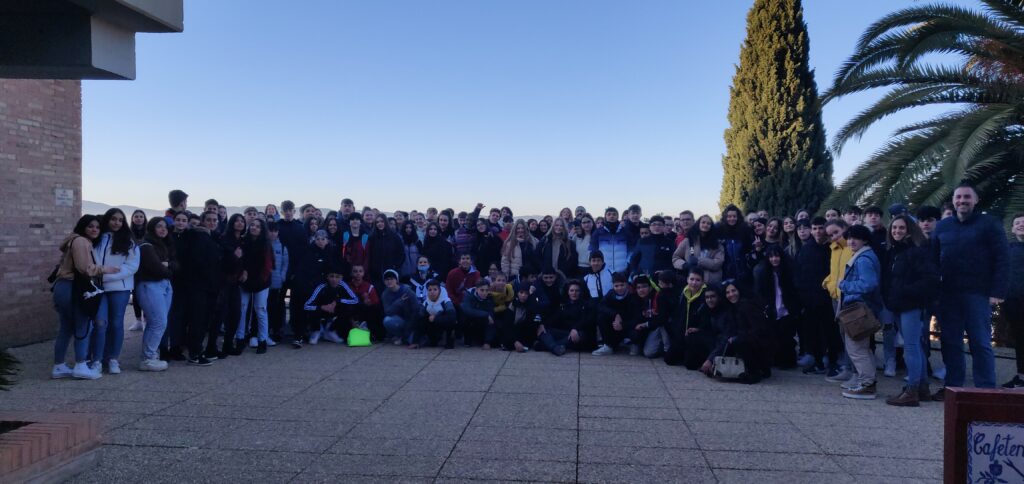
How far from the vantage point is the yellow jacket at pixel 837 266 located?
23.6 feet

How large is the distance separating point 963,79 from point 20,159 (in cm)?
1380

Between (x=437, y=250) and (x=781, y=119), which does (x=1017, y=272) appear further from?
(x=781, y=119)

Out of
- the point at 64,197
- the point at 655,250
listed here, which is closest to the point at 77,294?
the point at 64,197

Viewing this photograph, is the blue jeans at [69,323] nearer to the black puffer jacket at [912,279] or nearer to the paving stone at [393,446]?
the paving stone at [393,446]

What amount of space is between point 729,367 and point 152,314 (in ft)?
20.8

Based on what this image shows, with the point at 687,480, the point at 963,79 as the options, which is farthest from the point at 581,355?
the point at 963,79

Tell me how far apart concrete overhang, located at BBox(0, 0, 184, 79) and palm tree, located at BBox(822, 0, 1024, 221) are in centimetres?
962

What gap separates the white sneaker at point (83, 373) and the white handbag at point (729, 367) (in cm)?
647

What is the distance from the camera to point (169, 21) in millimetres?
3529

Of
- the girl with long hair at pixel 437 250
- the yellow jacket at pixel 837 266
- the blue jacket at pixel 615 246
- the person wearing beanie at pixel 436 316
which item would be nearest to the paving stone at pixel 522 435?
the yellow jacket at pixel 837 266

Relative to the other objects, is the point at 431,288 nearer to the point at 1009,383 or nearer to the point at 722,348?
the point at 722,348

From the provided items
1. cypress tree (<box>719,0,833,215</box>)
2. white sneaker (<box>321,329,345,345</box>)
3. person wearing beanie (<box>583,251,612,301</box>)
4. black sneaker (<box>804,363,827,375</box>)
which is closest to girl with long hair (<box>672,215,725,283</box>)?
person wearing beanie (<box>583,251,612,301</box>)

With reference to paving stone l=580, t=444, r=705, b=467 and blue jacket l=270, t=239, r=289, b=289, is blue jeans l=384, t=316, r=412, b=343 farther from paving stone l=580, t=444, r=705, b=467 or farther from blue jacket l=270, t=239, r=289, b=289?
paving stone l=580, t=444, r=705, b=467

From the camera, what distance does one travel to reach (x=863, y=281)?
258 inches
